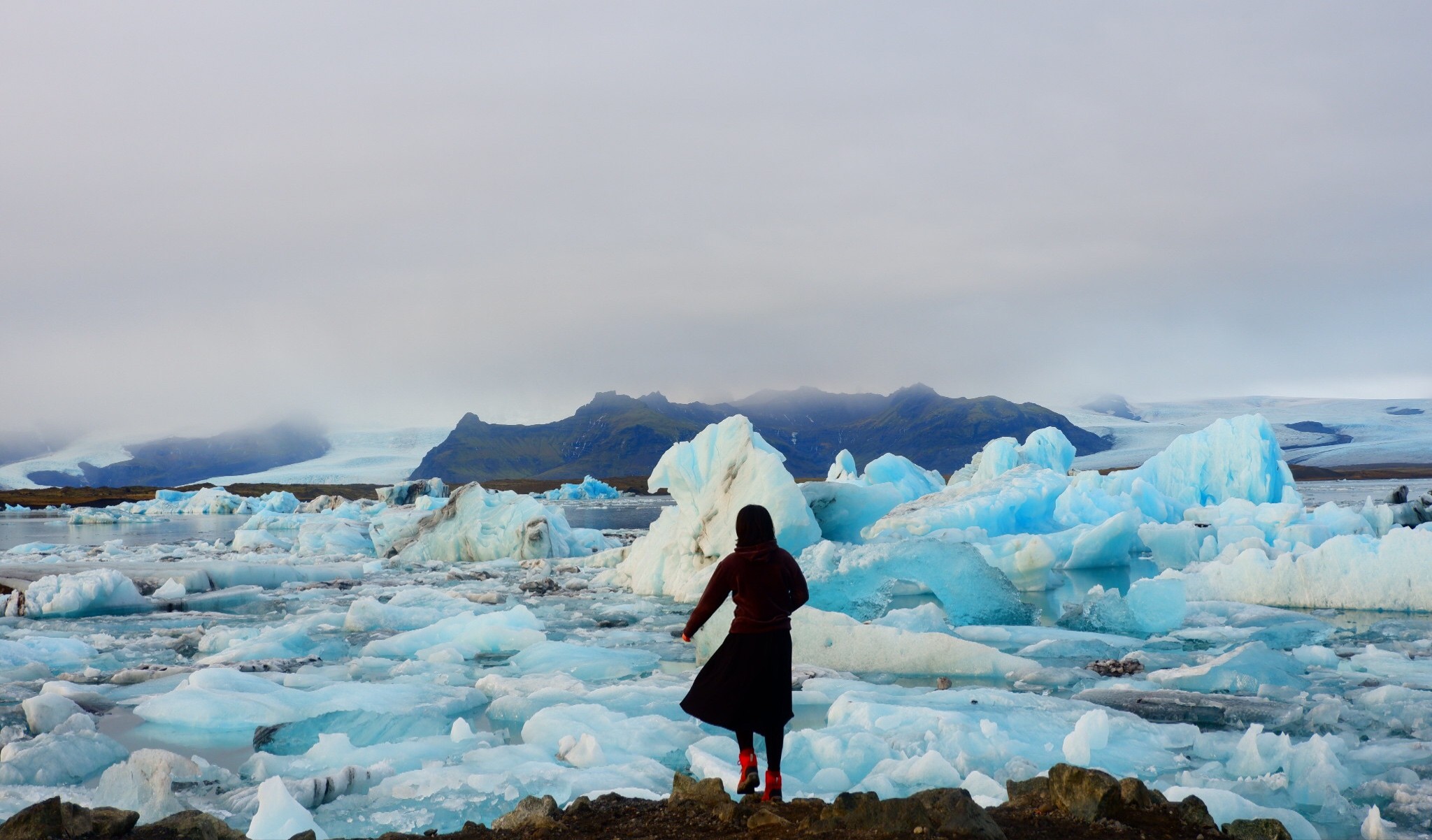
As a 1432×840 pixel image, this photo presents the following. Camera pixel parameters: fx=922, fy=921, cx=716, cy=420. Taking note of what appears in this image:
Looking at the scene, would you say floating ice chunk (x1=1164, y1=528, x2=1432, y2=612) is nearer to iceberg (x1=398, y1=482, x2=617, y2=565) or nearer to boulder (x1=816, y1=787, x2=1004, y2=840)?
boulder (x1=816, y1=787, x2=1004, y2=840)

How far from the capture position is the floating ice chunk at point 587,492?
75.9m

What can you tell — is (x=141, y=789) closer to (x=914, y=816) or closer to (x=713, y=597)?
(x=713, y=597)

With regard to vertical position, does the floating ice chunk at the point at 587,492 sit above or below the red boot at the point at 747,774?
below

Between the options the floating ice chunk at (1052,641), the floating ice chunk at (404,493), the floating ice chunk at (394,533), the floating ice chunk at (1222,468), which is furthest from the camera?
the floating ice chunk at (404,493)

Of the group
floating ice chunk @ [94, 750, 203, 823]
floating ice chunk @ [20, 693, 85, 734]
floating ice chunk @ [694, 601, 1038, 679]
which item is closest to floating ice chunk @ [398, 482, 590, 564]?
floating ice chunk @ [694, 601, 1038, 679]

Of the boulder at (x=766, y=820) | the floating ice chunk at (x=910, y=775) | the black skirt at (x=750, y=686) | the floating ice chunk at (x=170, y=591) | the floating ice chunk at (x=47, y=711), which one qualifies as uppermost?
the black skirt at (x=750, y=686)

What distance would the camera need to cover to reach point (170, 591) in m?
15.4

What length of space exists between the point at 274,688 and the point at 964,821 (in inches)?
263

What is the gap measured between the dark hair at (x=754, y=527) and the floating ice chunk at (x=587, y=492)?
67.5 metres

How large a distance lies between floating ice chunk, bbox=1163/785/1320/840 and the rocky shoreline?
116cm

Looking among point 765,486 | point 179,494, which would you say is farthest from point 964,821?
point 179,494

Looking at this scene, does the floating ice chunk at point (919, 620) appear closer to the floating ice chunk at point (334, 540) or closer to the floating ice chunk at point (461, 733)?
the floating ice chunk at point (461, 733)

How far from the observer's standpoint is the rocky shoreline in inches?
135

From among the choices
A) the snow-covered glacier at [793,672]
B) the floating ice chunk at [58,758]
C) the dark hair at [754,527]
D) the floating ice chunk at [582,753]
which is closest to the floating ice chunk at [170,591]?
the snow-covered glacier at [793,672]
